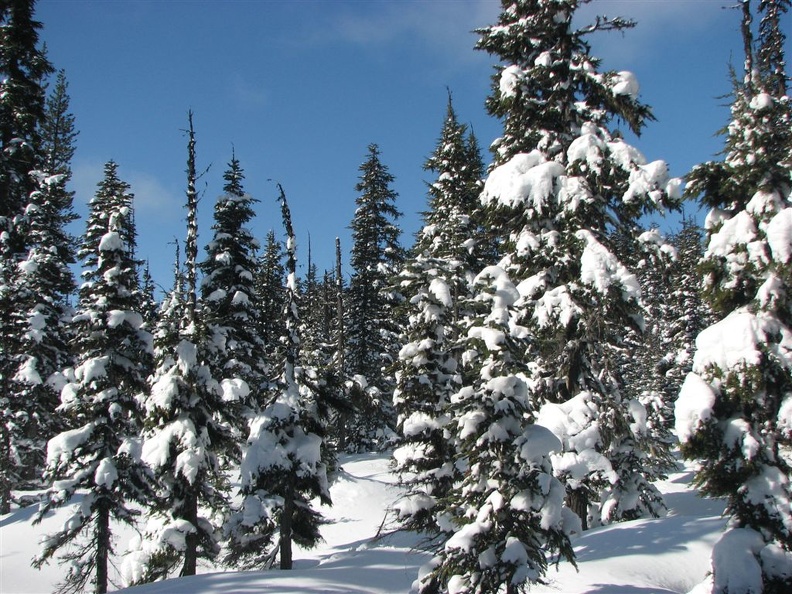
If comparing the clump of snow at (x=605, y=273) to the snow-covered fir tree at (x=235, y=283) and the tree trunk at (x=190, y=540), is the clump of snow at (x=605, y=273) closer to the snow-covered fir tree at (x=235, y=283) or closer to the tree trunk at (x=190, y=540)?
the tree trunk at (x=190, y=540)

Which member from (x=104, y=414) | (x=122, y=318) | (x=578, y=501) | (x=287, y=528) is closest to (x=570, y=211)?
(x=578, y=501)

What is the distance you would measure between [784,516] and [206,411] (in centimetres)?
1506

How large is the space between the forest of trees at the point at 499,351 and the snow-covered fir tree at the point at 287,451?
0.23 feet

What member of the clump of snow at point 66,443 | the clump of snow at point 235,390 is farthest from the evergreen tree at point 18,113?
the clump of snow at point 235,390

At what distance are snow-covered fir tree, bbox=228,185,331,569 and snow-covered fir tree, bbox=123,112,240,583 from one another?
149cm

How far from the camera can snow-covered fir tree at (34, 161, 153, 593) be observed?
722 inches

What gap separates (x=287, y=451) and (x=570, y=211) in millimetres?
10112

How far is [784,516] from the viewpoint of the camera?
7742 millimetres

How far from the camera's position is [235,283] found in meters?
26.2

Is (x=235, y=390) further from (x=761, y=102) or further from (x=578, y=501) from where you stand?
(x=761, y=102)

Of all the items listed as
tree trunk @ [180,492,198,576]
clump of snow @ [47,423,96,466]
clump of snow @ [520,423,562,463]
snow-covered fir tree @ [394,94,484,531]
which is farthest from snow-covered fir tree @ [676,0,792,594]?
clump of snow @ [47,423,96,466]

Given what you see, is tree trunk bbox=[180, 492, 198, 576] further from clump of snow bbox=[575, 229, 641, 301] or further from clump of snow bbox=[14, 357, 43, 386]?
clump of snow bbox=[14, 357, 43, 386]

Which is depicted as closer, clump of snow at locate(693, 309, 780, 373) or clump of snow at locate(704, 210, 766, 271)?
clump of snow at locate(693, 309, 780, 373)

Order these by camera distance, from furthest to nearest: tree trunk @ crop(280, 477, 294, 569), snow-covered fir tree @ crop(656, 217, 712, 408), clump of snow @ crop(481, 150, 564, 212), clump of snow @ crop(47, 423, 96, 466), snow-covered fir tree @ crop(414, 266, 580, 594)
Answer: snow-covered fir tree @ crop(656, 217, 712, 408)
clump of snow @ crop(47, 423, 96, 466)
tree trunk @ crop(280, 477, 294, 569)
clump of snow @ crop(481, 150, 564, 212)
snow-covered fir tree @ crop(414, 266, 580, 594)
